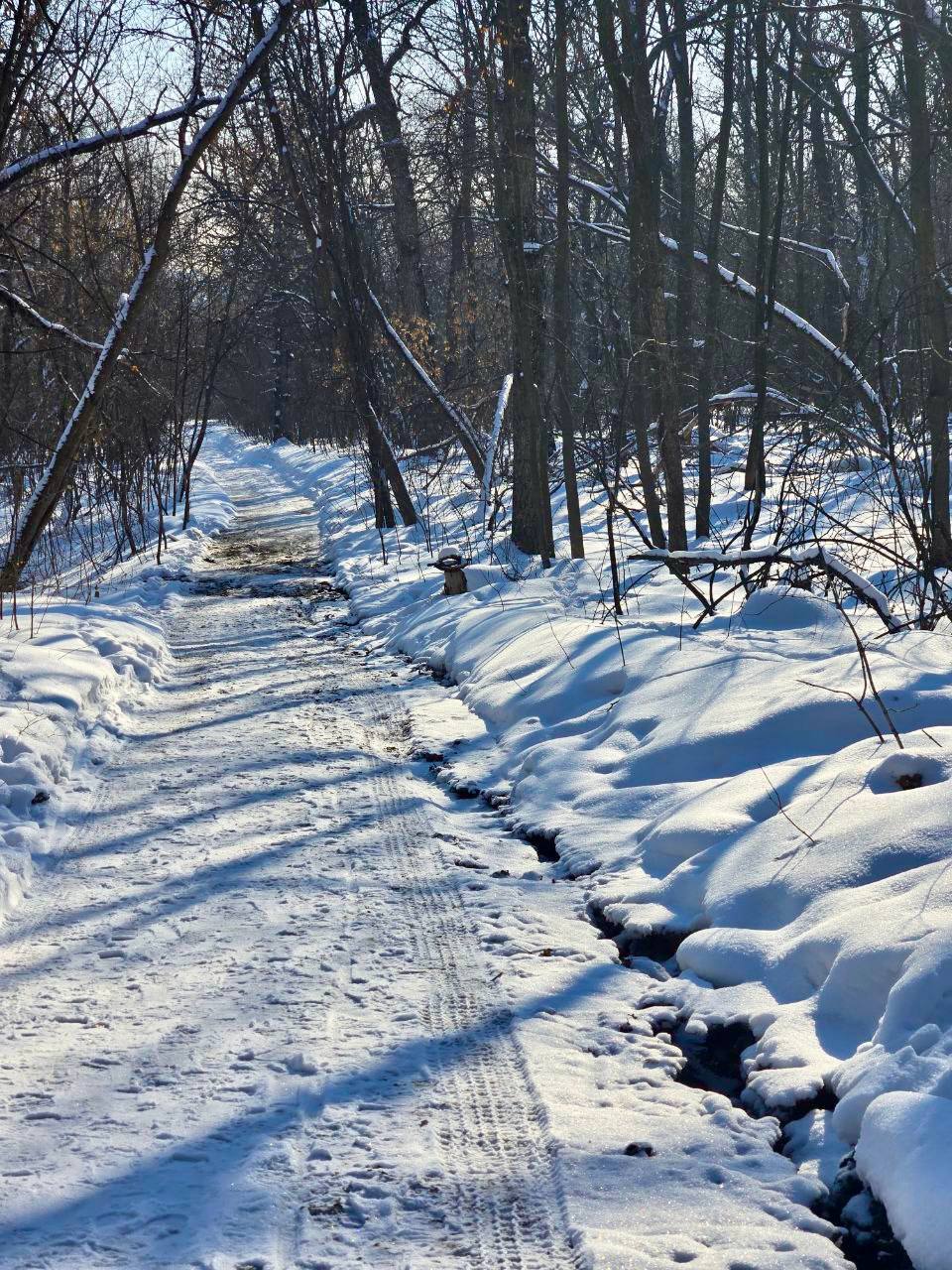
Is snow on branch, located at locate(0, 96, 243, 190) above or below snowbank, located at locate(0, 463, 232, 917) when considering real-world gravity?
above

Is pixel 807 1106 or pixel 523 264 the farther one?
pixel 523 264

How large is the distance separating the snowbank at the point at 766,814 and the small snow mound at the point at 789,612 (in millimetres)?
17

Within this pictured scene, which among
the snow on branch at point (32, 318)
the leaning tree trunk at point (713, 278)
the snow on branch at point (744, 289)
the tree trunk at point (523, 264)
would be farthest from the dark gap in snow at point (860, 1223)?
the tree trunk at point (523, 264)

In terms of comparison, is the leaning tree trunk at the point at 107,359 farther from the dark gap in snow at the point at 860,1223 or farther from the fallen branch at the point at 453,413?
the dark gap in snow at the point at 860,1223

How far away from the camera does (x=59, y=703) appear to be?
21.7ft

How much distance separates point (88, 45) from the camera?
6.95 meters

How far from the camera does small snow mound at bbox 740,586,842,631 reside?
23.6 feet

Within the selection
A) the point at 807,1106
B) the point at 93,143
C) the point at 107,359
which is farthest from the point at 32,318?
the point at 807,1106

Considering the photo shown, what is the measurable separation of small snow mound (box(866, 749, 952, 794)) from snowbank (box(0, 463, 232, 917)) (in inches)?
136

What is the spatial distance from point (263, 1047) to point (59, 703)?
4.03 meters

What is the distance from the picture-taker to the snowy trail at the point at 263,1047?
246cm

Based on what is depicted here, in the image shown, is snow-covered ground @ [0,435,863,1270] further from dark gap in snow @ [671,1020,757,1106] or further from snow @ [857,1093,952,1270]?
snow @ [857,1093,952,1270]

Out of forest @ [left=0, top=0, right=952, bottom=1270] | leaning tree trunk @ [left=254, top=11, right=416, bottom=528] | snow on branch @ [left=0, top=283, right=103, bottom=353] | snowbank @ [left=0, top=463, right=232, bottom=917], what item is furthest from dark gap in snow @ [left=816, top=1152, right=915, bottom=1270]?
leaning tree trunk @ [left=254, top=11, right=416, bottom=528]

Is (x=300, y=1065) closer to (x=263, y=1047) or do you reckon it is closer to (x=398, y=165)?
(x=263, y=1047)
